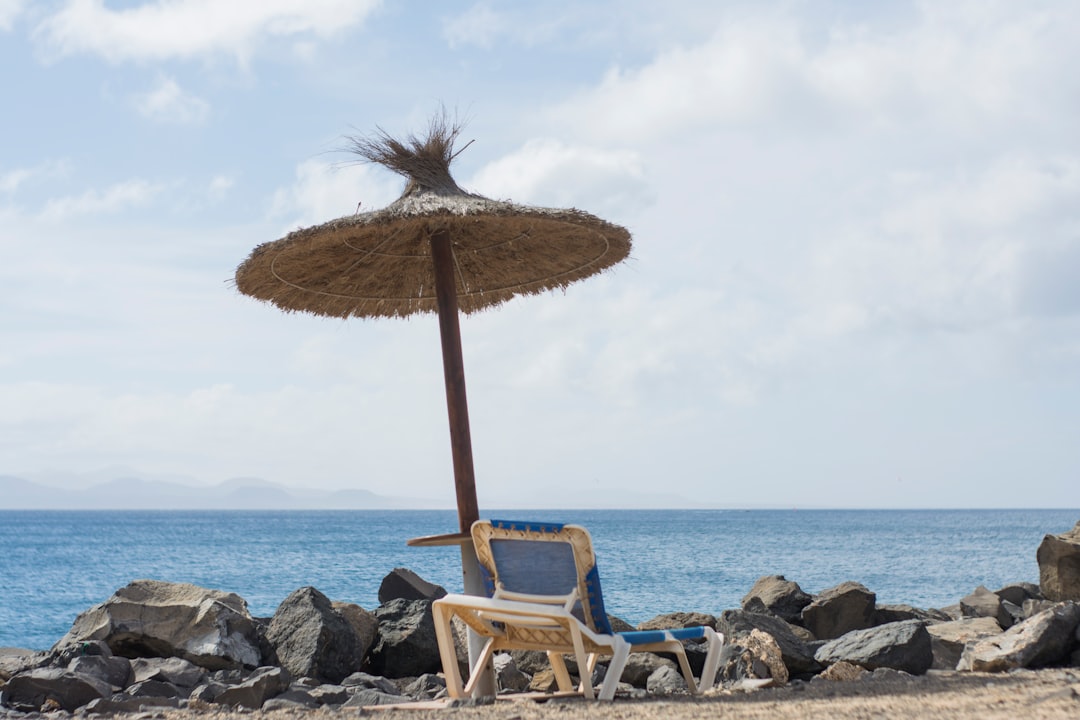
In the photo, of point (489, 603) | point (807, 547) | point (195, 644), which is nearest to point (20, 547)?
point (807, 547)

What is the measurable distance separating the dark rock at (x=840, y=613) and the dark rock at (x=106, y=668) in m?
5.57

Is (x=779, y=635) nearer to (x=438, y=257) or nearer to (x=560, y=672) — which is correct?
(x=560, y=672)

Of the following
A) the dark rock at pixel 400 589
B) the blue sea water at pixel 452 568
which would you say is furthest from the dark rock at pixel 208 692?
the blue sea water at pixel 452 568

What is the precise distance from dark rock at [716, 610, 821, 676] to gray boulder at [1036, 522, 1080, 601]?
→ 3596 mm

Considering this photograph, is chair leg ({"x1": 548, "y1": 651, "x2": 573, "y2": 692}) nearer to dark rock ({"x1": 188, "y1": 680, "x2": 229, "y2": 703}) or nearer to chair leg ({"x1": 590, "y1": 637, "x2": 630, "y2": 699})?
chair leg ({"x1": 590, "y1": 637, "x2": 630, "y2": 699})

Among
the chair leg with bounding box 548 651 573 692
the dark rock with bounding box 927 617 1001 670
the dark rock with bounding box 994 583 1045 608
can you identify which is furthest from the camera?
the dark rock with bounding box 994 583 1045 608

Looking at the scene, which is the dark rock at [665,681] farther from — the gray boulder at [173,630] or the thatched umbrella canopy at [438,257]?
the gray boulder at [173,630]

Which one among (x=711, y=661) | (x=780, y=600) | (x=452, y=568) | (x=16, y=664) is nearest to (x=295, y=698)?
(x=711, y=661)

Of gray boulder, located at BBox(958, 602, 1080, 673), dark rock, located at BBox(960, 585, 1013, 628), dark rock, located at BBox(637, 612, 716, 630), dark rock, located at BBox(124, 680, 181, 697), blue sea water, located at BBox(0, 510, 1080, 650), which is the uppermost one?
gray boulder, located at BBox(958, 602, 1080, 673)

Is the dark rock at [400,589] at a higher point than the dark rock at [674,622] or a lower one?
higher

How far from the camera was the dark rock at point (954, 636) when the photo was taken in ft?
24.6

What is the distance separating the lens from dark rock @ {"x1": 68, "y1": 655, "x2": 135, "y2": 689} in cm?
659

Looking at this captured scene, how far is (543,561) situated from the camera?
489 centimetres

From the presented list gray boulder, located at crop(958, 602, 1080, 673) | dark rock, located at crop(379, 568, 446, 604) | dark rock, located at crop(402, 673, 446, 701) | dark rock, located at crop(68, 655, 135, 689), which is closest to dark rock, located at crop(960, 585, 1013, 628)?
gray boulder, located at crop(958, 602, 1080, 673)
